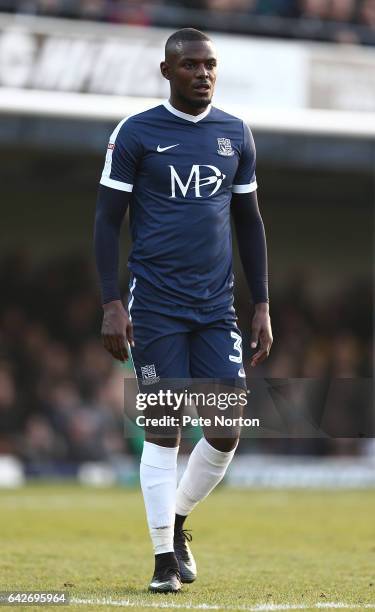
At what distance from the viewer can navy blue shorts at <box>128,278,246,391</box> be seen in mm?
5848

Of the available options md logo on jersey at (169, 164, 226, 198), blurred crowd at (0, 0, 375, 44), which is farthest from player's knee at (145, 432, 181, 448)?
blurred crowd at (0, 0, 375, 44)

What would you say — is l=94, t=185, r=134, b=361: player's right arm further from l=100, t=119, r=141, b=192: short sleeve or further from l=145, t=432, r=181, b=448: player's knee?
l=145, t=432, r=181, b=448: player's knee

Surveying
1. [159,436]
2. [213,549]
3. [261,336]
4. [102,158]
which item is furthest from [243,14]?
[159,436]

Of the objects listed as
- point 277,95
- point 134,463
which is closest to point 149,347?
point 134,463

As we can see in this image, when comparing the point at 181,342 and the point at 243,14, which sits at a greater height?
the point at 243,14

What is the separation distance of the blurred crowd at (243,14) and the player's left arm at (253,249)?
10.3m

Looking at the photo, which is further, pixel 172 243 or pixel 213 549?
pixel 213 549

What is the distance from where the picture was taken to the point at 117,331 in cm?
568

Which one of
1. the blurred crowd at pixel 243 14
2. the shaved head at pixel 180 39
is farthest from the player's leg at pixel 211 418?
the blurred crowd at pixel 243 14

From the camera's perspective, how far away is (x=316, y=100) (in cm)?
1711

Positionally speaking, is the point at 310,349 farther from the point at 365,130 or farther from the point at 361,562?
the point at 361,562

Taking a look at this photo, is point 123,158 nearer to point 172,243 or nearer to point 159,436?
point 172,243

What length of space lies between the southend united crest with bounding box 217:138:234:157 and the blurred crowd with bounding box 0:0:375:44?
10423mm

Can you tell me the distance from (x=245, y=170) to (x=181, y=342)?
0.84 m
